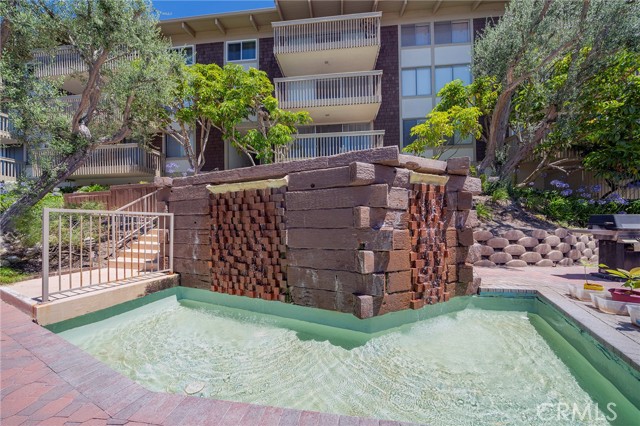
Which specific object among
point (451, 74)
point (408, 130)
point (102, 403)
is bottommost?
point (102, 403)

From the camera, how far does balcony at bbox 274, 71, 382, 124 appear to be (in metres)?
12.4

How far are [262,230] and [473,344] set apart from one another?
313 centimetres

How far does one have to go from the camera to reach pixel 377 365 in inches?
115

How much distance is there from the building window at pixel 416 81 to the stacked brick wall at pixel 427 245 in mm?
11752

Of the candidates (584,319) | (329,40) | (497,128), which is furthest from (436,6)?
(584,319)

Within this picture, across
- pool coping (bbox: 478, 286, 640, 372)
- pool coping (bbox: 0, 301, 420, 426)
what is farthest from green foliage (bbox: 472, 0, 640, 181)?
pool coping (bbox: 0, 301, 420, 426)

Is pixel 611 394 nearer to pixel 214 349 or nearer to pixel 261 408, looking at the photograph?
pixel 261 408

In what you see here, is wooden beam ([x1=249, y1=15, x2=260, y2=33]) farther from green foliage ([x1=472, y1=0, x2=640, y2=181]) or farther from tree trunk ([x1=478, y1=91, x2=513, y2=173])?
tree trunk ([x1=478, y1=91, x2=513, y2=173])

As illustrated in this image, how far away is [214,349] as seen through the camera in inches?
130

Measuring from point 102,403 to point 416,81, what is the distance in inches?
635

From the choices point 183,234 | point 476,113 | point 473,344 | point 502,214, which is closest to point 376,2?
point 476,113

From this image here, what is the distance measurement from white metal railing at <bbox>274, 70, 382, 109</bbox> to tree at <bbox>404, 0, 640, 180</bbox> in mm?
3724

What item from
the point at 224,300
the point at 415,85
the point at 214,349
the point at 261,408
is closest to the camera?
the point at 261,408

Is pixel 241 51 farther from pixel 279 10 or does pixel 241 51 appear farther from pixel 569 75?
pixel 569 75
